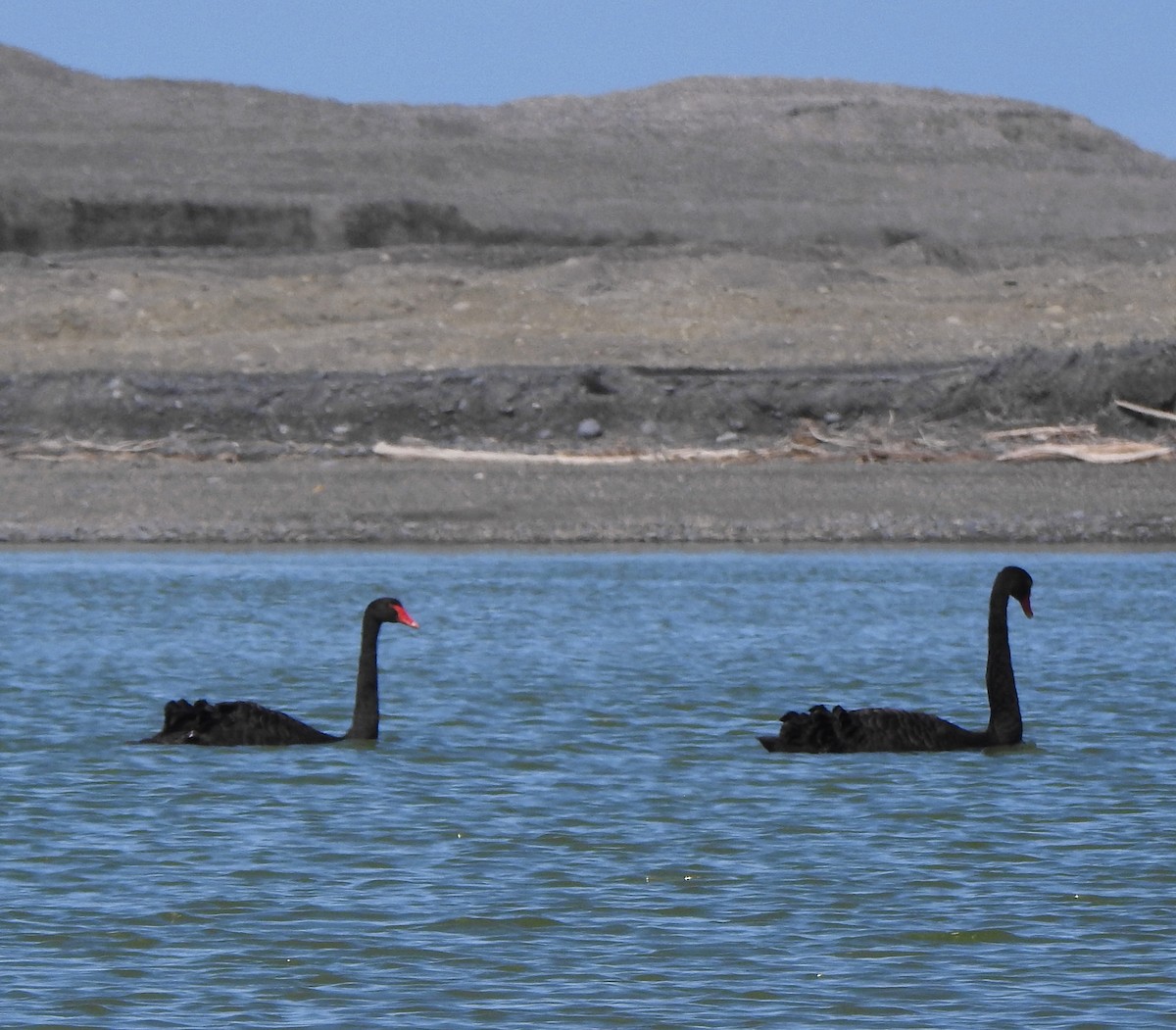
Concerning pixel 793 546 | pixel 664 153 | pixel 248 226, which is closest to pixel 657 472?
pixel 793 546

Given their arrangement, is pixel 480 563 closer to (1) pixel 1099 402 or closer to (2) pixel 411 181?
(1) pixel 1099 402

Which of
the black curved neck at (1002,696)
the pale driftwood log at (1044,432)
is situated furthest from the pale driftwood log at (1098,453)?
the black curved neck at (1002,696)

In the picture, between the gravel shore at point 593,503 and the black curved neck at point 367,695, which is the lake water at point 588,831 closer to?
the black curved neck at point 367,695

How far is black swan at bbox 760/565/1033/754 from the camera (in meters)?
11.8

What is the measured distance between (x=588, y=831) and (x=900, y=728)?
7.79 ft

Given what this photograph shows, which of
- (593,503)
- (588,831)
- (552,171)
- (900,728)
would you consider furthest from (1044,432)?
(552,171)

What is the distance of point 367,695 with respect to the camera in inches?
488

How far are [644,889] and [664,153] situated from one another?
64.4 m

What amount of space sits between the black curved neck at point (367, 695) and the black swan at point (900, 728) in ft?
6.11

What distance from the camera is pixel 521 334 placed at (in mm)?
39031

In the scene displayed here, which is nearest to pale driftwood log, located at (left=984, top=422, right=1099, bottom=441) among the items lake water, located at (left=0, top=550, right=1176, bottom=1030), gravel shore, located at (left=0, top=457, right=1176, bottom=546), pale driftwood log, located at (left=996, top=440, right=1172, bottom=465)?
pale driftwood log, located at (left=996, top=440, right=1172, bottom=465)

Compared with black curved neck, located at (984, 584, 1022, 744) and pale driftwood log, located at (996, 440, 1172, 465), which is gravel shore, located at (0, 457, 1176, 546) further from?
black curved neck, located at (984, 584, 1022, 744)

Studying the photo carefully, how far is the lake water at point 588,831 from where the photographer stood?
7484 mm

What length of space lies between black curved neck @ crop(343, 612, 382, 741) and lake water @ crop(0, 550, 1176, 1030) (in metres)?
0.16
